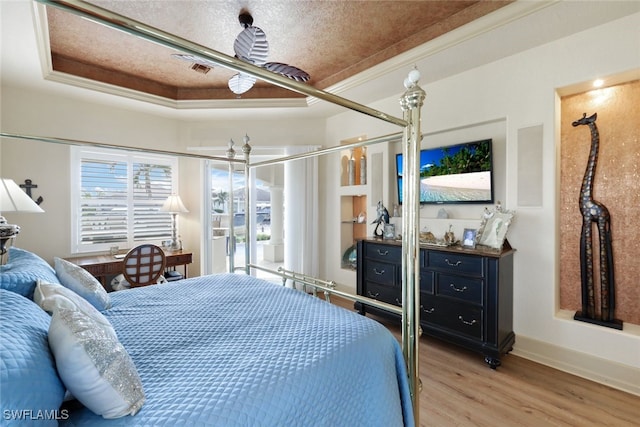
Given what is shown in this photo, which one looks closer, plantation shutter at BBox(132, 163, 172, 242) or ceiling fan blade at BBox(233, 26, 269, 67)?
ceiling fan blade at BBox(233, 26, 269, 67)

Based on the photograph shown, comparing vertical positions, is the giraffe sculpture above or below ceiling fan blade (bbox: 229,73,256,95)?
below

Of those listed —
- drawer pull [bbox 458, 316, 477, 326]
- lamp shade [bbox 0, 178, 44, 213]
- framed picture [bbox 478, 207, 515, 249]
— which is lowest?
drawer pull [bbox 458, 316, 477, 326]

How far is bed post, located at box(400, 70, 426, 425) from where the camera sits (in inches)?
52.2

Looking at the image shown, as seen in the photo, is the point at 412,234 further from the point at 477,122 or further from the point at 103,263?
the point at 103,263

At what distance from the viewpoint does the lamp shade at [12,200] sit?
1.91 m

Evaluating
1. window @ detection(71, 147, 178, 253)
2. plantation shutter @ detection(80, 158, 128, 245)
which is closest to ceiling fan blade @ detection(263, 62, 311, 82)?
window @ detection(71, 147, 178, 253)

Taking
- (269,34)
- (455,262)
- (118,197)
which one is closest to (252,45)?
(269,34)

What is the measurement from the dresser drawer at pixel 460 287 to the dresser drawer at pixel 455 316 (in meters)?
0.06

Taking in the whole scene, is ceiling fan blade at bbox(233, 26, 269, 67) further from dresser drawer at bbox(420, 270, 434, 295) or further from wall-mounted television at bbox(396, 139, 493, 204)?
dresser drawer at bbox(420, 270, 434, 295)

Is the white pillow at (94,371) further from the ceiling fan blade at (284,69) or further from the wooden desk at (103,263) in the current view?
the wooden desk at (103,263)

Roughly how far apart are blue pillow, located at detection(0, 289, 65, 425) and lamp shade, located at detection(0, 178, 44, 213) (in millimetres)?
1540

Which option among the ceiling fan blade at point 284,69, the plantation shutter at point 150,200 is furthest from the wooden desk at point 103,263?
the ceiling fan blade at point 284,69

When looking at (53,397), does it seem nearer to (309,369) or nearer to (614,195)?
(309,369)

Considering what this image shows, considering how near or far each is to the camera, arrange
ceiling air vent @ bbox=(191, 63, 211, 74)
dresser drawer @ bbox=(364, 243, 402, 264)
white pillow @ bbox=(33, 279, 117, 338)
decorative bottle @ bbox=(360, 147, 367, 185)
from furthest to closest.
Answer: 1. decorative bottle @ bbox=(360, 147, 367, 185)
2. ceiling air vent @ bbox=(191, 63, 211, 74)
3. dresser drawer @ bbox=(364, 243, 402, 264)
4. white pillow @ bbox=(33, 279, 117, 338)
